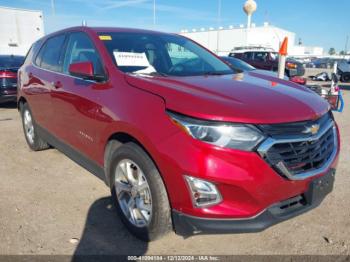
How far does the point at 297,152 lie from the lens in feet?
7.32

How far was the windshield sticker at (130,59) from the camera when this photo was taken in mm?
3023

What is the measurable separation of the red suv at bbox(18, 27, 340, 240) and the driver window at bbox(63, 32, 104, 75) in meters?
0.02

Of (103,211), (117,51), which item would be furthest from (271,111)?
(103,211)

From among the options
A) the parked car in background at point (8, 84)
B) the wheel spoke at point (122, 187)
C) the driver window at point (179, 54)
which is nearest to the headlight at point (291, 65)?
the parked car in background at point (8, 84)

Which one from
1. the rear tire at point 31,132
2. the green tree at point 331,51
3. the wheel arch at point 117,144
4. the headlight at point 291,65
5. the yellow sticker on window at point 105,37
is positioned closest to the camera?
the wheel arch at point 117,144

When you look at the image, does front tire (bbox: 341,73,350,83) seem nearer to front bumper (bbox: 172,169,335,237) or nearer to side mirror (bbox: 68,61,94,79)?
front bumper (bbox: 172,169,335,237)

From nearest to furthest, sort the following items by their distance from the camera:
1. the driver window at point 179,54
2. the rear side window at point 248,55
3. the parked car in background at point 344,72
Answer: the driver window at point 179,54, the parked car in background at point 344,72, the rear side window at point 248,55

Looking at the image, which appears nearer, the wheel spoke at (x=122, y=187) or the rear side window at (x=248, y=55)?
the wheel spoke at (x=122, y=187)

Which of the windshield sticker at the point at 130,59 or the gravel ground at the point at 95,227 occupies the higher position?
the windshield sticker at the point at 130,59

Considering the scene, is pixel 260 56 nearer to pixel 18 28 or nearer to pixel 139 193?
pixel 18 28

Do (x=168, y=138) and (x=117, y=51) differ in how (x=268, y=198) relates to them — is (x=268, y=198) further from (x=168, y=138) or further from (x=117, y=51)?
(x=117, y=51)

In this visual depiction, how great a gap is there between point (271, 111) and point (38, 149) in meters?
3.88

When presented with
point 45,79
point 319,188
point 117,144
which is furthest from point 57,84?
point 319,188

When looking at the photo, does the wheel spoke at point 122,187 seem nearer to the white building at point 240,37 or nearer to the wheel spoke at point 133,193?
the wheel spoke at point 133,193
